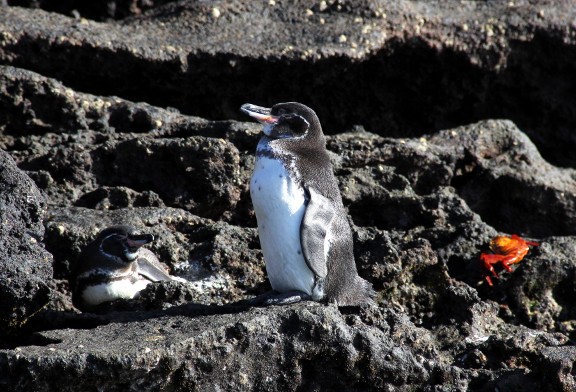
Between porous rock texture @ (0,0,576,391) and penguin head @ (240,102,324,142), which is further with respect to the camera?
penguin head @ (240,102,324,142)

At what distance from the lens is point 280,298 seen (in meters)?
5.75

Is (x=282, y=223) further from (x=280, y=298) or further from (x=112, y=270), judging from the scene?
(x=112, y=270)

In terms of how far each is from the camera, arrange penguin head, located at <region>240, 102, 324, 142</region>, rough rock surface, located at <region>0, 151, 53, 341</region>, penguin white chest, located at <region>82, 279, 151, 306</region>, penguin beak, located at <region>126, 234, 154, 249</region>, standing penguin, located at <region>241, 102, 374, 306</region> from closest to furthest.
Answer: rough rock surface, located at <region>0, 151, 53, 341</region> < standing penguin, located at <region>241, 102, 374, 306</region> < penguin head, located at <region>240, 102, 324, 142</region> < penguin beak, located at <region>126, 234, 154, 249</region> < penguin white chest, located at <region>82, 279, 151, 306</region>

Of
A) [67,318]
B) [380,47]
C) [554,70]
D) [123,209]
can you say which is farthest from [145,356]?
[554,70]

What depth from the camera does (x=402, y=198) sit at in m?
7.54

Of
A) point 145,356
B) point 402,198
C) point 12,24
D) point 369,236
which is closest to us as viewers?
point 145,356

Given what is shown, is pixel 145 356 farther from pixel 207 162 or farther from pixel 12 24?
pixel 12 24

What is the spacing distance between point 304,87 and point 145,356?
4.35 m

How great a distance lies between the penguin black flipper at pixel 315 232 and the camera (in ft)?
18.9

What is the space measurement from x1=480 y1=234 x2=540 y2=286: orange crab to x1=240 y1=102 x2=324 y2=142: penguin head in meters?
1.55

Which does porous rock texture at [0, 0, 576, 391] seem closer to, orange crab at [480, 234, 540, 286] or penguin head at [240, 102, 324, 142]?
orange crab at [480, 234, 540, 286]

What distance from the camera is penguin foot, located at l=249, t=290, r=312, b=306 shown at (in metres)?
5.68

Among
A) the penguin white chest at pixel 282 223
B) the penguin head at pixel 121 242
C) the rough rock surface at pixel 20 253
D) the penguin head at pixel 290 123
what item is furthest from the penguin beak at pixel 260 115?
the rough rock surface at pixel 20 253

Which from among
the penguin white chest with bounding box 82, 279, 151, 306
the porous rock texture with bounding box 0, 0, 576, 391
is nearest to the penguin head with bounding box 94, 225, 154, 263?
the penguin white chest with bounding box 82, 279, 151, 306
